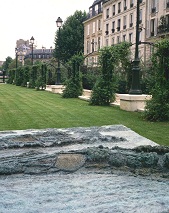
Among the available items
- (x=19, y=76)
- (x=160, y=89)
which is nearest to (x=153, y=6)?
(x=19, y=76)

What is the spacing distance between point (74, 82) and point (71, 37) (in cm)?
4015

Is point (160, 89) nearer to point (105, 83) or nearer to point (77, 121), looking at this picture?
point (77, 121)

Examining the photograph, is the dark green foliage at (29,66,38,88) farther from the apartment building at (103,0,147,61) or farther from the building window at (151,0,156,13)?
the building window at (151,0,156,13)

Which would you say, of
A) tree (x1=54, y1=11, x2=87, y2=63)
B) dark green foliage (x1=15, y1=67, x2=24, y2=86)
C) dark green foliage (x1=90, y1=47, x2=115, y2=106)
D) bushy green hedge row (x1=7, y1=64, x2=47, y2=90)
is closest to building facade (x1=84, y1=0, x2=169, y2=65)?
tree (x1=54, y1=11, x2=87, y2=63)

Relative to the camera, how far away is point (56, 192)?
4.29 m

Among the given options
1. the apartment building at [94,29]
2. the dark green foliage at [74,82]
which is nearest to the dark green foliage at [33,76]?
the dark green foliage at [74,82]

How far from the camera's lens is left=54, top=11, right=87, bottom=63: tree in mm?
60000

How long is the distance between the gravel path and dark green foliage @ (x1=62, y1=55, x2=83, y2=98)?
16869mm

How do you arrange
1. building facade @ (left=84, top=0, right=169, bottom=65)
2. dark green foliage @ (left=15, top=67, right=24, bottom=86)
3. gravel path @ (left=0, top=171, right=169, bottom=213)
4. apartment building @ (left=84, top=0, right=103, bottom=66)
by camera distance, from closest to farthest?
gravel path @ (left=0, top=171, right=169, bottom=213)
building facade @ (left=84, top=0, right=169, bottom=65)
dark green foliage @ (left=15, top=67, right=24, bottom=86)
apartment building @ (left=84, top=0, right=103, bottom=66)

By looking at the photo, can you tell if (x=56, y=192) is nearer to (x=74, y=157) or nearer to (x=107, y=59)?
(x=74, y=157)

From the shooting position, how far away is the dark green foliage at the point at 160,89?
1090 centimetres

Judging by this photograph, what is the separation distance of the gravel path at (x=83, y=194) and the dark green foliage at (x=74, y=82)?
16.9 meters

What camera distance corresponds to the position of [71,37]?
6091 centimetres

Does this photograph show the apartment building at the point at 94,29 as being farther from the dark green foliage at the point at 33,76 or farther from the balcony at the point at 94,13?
the dark green foliage at the point at 33,76
